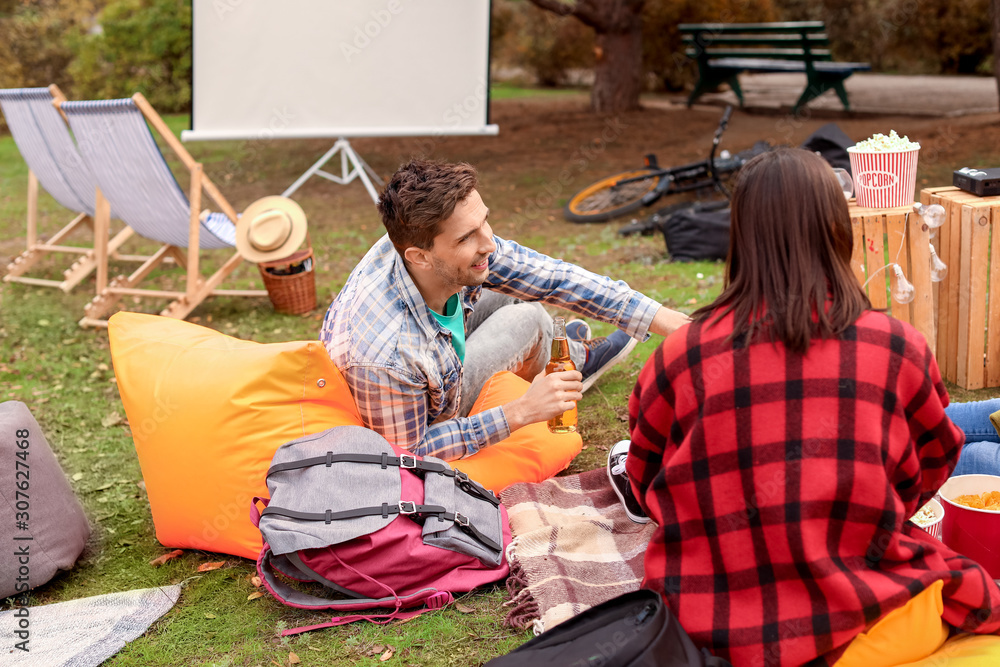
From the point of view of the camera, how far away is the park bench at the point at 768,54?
1023cm

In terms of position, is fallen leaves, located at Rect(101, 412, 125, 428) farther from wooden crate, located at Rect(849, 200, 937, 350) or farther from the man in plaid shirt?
wooden crate, located at Rect(849, 200, 937, 350)

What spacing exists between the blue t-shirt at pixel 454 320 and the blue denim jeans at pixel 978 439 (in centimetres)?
152

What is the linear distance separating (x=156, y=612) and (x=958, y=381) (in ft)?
10.5

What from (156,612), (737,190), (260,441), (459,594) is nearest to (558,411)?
(459,594)

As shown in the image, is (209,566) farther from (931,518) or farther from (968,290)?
(968,290)

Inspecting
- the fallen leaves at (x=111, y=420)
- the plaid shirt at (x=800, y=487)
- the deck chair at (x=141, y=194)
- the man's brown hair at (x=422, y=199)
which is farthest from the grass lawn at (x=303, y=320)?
the man's brown hair at (x=422, y=199)

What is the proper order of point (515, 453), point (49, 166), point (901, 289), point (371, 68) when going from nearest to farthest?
point (515, 453)
point (901, 289)
point (49, 166)
point (371, 68)

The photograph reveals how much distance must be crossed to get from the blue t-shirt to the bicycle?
13.7 ft

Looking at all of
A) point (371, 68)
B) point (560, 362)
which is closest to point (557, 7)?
point (371, 68)

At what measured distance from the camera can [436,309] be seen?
2752mm

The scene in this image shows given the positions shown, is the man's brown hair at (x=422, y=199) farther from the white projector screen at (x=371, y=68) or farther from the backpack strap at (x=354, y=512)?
the white projector screen at (x=371, y=68)

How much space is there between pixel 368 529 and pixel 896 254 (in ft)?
7.59

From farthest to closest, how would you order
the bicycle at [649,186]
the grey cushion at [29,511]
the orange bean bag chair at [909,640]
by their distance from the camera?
1. the bicycle at [649,186]
2. the grey cushion at [29,511]
3. the orange bean bag chair at [909,640]

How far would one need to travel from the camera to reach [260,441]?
260 cm
